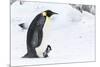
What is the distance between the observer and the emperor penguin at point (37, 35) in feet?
6.59

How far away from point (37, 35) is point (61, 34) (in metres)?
0.27

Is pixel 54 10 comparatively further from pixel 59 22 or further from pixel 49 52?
pixel 49 52

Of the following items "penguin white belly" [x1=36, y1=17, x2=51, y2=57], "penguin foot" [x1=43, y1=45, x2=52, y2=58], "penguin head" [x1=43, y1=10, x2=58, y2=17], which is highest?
"penguin head" [x1=43, y1=10, x2=58, y2=17]

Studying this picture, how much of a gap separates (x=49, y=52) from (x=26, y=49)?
25 centimetres

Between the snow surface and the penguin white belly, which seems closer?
the snow surface

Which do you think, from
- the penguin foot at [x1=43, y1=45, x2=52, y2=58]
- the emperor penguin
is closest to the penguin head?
the emperor penguin

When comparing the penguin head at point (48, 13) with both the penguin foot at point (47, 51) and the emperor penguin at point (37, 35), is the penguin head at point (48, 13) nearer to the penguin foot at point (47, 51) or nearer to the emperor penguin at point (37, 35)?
the emperor penguin at point (37, 35)

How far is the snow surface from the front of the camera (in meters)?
1.95

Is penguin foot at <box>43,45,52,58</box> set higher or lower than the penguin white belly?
lower

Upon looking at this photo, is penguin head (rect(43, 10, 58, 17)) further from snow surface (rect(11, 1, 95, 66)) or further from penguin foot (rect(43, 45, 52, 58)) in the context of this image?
penguin foot (rect(43, 45, 52, 58))

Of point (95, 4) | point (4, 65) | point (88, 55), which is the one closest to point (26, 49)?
point (4, 65)

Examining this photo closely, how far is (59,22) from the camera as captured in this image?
2113 mm

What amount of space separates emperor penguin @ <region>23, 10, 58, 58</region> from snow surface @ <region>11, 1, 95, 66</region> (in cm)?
4

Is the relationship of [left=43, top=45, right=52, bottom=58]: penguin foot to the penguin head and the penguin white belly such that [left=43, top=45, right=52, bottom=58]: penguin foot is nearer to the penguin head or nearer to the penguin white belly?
the penguin white belly
